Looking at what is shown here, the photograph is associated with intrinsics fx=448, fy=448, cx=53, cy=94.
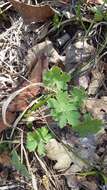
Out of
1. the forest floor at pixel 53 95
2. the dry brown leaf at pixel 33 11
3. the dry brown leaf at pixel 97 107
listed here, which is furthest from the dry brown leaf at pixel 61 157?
the dry brown leaf at pixel 33 11

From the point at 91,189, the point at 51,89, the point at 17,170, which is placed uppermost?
the point at 51,89

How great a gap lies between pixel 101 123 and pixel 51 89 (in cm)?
27

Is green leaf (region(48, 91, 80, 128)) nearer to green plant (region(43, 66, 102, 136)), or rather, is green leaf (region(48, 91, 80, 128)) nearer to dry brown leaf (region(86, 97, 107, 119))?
green plant (region(43, 66, 102, 136))

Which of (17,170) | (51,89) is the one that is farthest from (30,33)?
(17,170)

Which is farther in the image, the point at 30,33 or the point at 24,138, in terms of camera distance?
the point at 30,33

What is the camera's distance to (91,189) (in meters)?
1.99

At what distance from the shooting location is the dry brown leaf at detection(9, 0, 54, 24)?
7.35 feet

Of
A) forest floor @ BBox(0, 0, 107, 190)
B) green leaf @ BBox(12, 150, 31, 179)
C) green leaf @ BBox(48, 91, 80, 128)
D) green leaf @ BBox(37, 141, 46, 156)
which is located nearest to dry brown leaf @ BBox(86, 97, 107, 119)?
forest floor @ BBox(0, 0, 107, 190)

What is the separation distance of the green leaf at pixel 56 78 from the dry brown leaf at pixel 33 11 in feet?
1.28

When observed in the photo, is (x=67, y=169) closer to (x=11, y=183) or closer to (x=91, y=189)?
(x=91, y=189)

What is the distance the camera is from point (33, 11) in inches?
88.7

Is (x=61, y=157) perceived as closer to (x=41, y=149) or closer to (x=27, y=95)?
(x=41, y=149)

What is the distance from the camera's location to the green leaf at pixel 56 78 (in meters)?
1.98

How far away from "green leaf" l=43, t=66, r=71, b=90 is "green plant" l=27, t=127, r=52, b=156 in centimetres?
20
